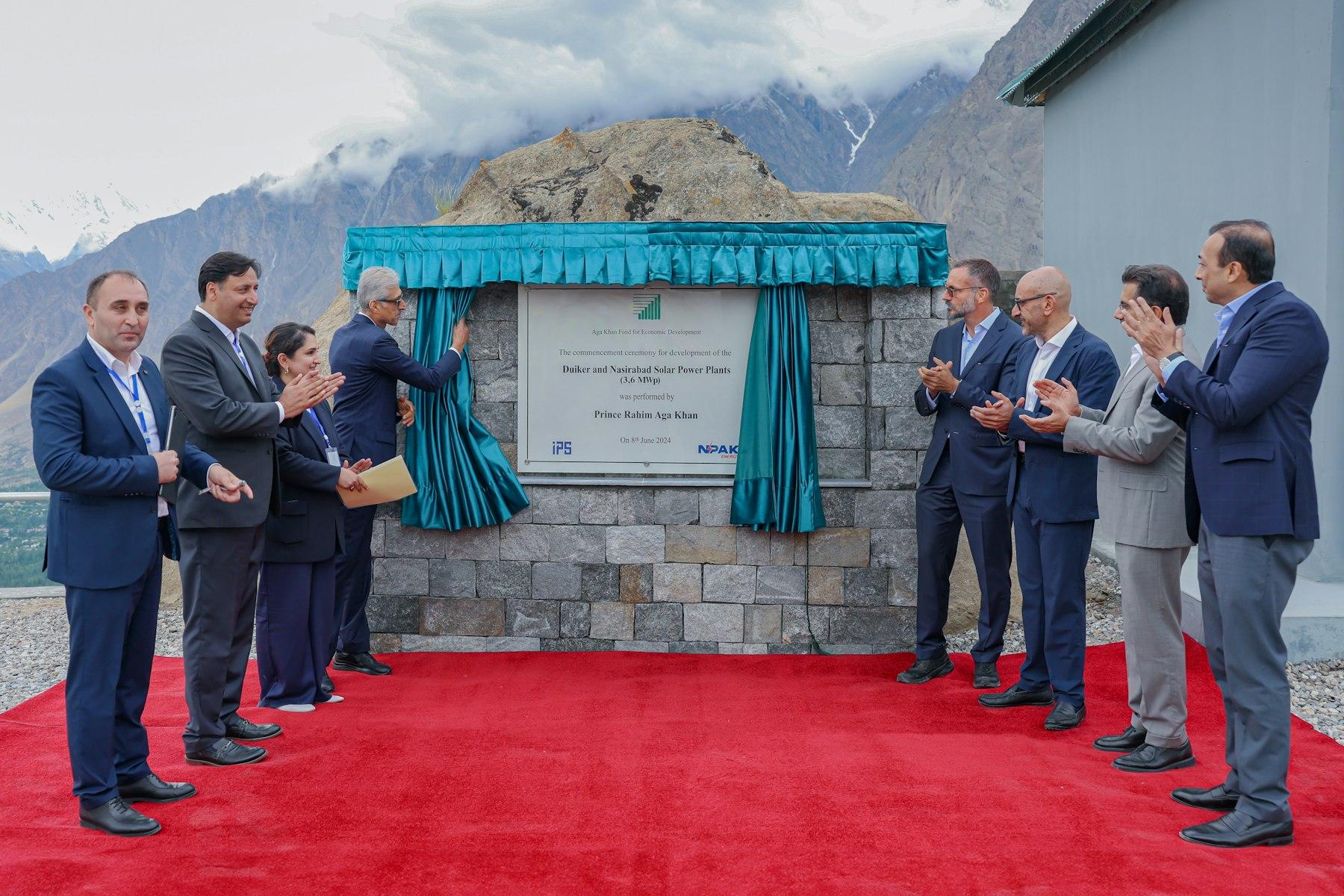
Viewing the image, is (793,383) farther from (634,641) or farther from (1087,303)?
(1087,303)

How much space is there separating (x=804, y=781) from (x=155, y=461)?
2.38 metres

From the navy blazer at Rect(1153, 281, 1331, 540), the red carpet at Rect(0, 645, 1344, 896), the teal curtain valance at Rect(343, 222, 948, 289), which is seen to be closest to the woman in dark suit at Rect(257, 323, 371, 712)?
the red carpet at Rect(0, 645, 1344, 896)

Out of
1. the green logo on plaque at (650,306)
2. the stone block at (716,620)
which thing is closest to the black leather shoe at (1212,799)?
the stone block at (716,620)

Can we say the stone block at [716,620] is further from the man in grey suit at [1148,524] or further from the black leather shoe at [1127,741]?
the man in grey suit at [1148,524]

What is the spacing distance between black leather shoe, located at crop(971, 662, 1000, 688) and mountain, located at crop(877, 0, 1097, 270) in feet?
94.9

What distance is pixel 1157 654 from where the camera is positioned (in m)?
3.73

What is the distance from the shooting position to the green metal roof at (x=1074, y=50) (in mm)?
9164

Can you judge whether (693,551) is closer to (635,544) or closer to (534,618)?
(635,544)

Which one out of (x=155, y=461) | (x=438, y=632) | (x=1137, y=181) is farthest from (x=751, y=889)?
(x=1137, y=181)

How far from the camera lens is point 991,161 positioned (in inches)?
1633

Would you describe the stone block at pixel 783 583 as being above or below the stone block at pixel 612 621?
above

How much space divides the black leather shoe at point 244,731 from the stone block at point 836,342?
3.31 m

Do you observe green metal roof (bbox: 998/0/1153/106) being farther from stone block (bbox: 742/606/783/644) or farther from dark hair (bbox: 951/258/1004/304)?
stone block (bbox: 742/606/783/644)

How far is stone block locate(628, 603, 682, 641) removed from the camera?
227 inches
